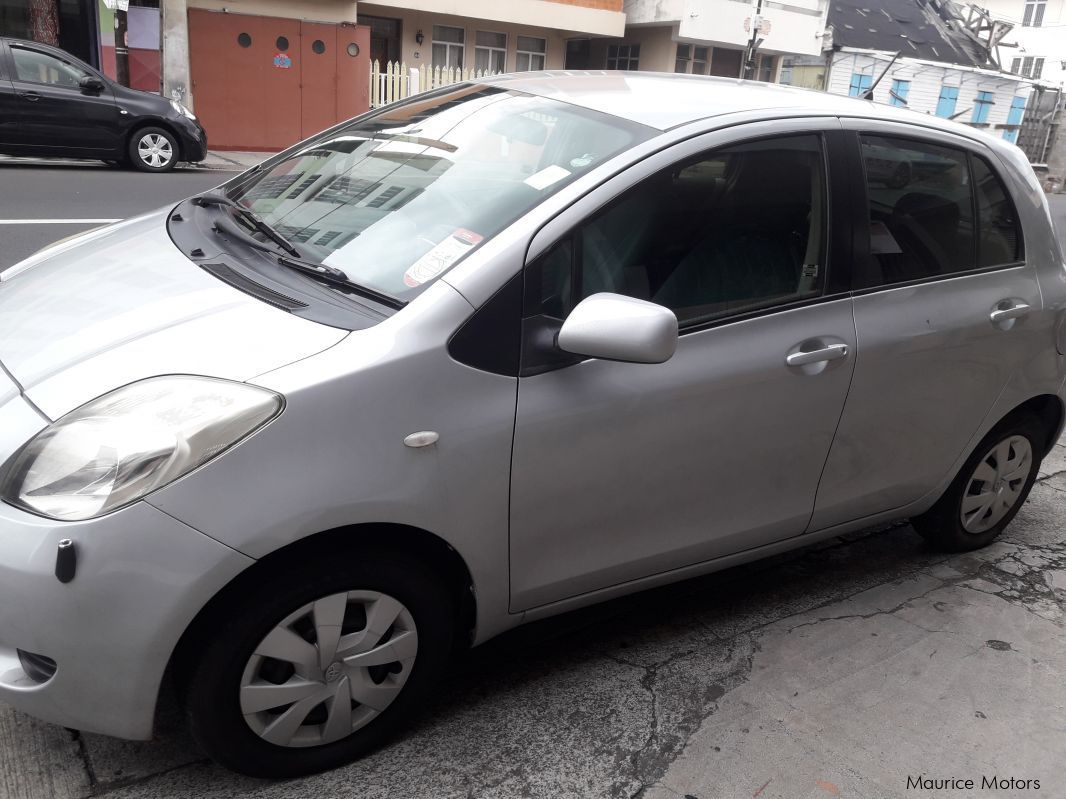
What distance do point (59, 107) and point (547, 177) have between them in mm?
12051

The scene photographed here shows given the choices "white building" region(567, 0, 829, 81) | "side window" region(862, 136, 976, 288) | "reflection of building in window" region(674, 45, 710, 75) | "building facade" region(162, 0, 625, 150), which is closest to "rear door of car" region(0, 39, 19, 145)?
"building facade" region(162, 0, 625, 150)

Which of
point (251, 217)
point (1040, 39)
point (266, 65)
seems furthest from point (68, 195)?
point (1040, 39)

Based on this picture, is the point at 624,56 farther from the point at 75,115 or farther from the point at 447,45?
the point at 75,115

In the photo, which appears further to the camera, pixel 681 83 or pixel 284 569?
pixel 681 83

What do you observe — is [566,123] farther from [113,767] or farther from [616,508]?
[113,767]

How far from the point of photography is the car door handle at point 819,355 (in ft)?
9.39

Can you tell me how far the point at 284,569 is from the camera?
217cm

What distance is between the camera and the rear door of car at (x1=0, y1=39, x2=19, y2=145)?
12.2m

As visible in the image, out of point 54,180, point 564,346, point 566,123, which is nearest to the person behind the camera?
point 564,346

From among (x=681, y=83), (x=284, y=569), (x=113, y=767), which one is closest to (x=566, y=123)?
(x=681, y=83)

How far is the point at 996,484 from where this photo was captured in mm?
3824

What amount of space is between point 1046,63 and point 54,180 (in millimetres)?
56027

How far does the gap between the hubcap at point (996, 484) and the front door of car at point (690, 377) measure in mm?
1026

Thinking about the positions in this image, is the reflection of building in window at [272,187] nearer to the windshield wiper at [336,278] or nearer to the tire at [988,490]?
the windshield wiper at [336,278]
